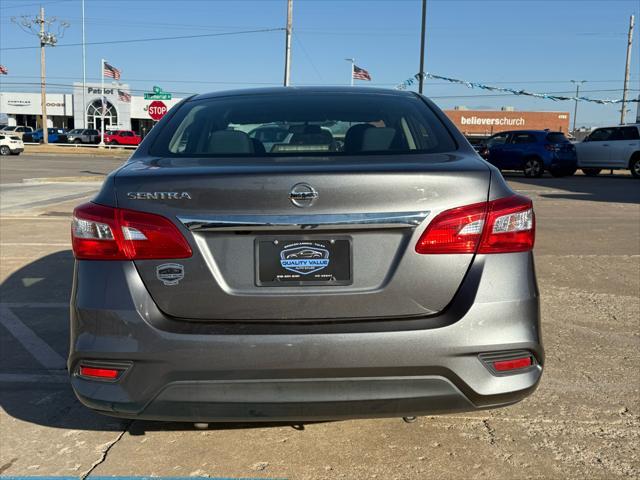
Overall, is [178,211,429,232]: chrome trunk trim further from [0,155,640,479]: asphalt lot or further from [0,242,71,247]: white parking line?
[0,242,71,247]: white parking line

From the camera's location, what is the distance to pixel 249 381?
236 cm

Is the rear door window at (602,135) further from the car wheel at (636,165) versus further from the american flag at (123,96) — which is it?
the american flag at (123,96)

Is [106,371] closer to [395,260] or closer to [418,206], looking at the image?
[395,260]

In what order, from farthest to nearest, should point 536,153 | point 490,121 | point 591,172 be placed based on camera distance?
point 490,121 < point 591,172 < point 536,153

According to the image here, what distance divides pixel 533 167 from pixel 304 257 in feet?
69.4

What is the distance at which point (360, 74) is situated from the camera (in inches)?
1400

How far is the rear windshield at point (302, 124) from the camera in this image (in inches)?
122

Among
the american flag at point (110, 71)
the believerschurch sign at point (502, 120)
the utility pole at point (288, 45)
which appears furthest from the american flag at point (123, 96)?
the utility pole at point (288, 45)

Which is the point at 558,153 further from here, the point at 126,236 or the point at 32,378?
the point at 126,236

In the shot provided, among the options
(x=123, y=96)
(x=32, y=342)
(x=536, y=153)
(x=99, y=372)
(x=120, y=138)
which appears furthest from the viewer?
(x=123, y=96)

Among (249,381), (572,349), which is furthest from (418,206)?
(572,349)

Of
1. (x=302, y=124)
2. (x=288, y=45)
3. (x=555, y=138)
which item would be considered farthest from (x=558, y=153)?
(x=302, y=124)

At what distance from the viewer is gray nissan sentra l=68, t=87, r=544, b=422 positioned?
2348 millimetres

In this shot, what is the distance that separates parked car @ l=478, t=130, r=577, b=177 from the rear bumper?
2023 centimetres
